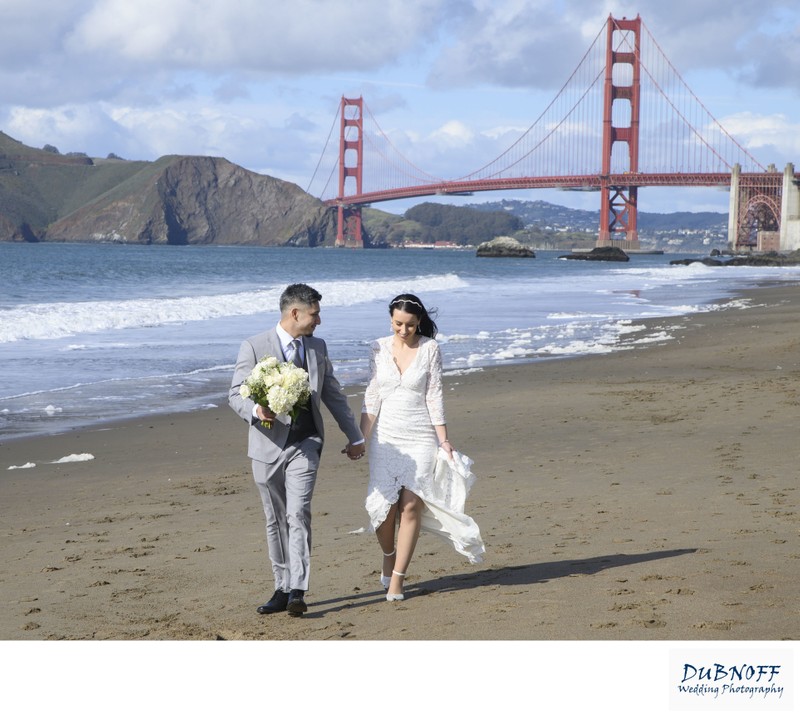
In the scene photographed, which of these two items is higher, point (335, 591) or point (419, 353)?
point (419, 353)

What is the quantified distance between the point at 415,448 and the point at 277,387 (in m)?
0.58

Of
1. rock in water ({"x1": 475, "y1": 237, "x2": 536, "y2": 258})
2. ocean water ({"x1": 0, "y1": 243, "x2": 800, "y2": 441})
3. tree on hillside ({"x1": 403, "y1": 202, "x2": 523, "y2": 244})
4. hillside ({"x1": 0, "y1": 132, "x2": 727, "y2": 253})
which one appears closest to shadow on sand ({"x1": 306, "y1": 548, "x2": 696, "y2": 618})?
ocean water ({"x1": 0, "y1": 243, "x2": 800, "y2": 441})

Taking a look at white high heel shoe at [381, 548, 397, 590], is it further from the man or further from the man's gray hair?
the man's gray hair

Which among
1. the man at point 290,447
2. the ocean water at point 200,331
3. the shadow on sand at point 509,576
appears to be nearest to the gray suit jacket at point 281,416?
the man at point 290,447

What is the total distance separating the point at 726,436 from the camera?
745 cm

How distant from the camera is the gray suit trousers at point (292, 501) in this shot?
4004mm

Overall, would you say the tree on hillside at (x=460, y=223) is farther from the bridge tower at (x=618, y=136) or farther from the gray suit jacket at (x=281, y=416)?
the gray suit jacket at (x=281, y=416)

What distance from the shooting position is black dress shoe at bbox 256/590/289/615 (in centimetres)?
404

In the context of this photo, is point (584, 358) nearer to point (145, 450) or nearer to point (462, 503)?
point (145, 450)

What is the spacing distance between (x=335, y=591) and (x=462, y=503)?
2.01 ft

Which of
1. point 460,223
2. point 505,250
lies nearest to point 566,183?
point 505,250

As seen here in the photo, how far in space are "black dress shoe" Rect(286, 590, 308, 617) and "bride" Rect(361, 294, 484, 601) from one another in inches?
12.6

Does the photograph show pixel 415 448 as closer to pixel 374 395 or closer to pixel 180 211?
pixel 374 395
